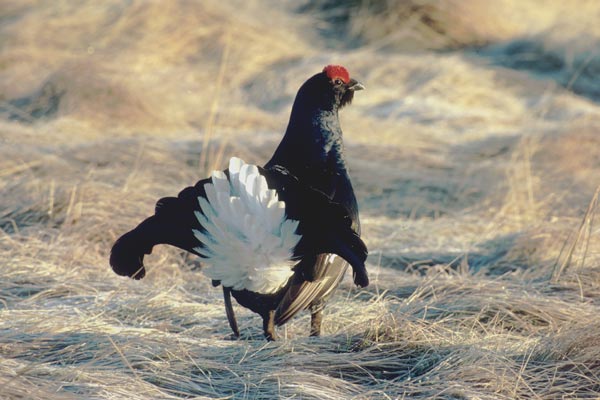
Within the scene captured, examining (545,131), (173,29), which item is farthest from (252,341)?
(173,29)

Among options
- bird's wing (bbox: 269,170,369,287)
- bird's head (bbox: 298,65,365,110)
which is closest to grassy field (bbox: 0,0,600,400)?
bird's wing (bbox: 269,170,369,287)

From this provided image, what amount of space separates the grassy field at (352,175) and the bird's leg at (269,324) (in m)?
0.07

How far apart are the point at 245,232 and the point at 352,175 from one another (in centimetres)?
401

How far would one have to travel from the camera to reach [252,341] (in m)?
3.26

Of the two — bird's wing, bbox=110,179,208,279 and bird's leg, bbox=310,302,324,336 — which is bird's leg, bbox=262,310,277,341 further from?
bird's wing, bbox=110,179,208,279

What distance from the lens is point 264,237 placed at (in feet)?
9.27

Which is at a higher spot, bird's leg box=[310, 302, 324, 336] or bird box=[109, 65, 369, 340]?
bird box=[109, 65, 369, 340]

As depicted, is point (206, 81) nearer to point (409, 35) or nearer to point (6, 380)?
point (409, 35)

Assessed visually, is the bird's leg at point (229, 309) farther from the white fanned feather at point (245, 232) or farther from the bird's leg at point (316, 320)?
the bird's leg at point (316, 320)

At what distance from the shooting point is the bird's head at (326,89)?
3.56m

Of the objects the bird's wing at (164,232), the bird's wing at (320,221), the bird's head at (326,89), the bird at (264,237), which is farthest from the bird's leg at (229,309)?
the bird's head at (326,89)

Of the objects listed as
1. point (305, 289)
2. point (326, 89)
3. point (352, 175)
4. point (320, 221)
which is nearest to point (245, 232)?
point (320, 221)

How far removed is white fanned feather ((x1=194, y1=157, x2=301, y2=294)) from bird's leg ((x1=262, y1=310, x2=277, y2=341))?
0.44 ft

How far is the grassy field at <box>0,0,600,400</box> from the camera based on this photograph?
2.93m
